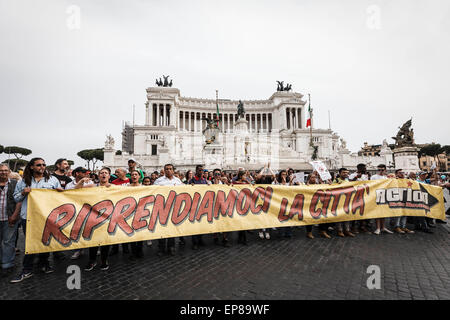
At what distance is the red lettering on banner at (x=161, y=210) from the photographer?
4.36 meters

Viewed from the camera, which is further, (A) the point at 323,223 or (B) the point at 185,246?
(A) the point at 323,223

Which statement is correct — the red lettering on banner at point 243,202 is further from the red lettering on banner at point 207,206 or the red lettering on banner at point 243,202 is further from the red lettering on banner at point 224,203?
the red lettering on banner at point 207,206

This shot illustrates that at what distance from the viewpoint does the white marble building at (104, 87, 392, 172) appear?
106 ft

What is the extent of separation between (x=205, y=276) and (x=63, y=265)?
296 centimetres

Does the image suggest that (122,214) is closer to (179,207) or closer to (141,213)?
(141,213)

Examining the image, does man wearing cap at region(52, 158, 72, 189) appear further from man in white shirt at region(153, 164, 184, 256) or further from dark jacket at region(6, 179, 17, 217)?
man in white shirt at region(153, 164, 184, 256)

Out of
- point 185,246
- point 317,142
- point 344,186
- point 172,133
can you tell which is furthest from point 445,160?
point 185,246

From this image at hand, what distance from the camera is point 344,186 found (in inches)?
235

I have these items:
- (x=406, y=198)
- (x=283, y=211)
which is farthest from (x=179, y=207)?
(x=406, y=198)

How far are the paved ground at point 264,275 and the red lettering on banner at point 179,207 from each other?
0.81m

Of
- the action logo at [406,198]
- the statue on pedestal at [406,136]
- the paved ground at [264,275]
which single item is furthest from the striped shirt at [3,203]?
the statue on pedestal at [406,136]

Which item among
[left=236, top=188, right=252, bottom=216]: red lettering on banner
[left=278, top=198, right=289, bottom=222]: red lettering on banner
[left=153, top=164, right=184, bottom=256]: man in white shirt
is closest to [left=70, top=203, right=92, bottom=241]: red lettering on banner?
[left=153, top=164, right=184, bottom=256]: man in white shirt

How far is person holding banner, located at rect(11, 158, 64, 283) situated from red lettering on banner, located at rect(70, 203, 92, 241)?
1.79 feet
